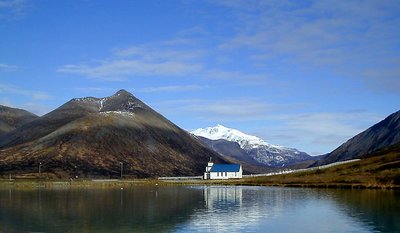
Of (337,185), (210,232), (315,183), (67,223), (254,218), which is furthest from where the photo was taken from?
(315,183)

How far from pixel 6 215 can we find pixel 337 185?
83537mm

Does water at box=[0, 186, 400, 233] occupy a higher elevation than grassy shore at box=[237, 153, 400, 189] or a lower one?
lower

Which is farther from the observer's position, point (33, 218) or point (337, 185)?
point (337, 185)

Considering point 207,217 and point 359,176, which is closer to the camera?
point 207,217

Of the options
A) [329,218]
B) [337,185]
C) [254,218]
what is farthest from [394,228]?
[337,185]

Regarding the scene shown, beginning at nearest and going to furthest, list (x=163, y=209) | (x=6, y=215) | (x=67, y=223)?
(x=67, y=223), (x=6, y=215), (x=163, y=209)

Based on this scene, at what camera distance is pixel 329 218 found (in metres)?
58.0

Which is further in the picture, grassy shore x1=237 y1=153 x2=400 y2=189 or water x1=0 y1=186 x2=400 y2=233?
grassy shore x1=237 y1=153 x2=400 y2=189

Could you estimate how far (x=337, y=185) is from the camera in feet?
405

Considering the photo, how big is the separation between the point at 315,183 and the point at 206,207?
6678 centimetres

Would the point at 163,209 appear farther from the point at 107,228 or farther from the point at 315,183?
the point at 315,183

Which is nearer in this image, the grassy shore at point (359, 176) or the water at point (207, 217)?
the water at point (207, 217)

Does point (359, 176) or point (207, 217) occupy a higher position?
point (359, 176)

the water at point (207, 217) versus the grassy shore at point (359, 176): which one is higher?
the grassy shore at point (359, 176)
